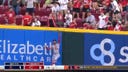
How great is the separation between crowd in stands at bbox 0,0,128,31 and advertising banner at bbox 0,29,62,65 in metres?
0.73

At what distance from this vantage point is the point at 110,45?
21.5 metres

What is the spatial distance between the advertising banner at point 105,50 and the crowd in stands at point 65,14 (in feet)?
2.01

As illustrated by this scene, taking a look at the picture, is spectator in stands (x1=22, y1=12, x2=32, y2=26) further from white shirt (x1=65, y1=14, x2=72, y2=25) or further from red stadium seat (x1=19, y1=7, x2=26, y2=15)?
white shirt (x1=65, y1=14, x2=72, y2=25)

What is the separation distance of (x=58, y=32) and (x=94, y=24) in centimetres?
224

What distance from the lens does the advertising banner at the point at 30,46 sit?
19.1 meters

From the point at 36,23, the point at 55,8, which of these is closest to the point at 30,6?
the point at 55,8

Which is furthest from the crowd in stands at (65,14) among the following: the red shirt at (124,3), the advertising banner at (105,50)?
the advertising banner at (105,50)

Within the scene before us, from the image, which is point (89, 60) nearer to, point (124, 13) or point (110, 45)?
point (110, 45)

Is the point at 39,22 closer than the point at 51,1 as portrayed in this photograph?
Yes

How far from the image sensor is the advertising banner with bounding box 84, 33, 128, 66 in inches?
822

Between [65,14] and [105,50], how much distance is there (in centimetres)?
227

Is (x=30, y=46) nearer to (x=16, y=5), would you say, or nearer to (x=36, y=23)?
(x=36, y=23)

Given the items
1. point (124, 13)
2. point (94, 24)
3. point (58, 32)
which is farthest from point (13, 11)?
point (124, 13)

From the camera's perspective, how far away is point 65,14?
21734 mm
